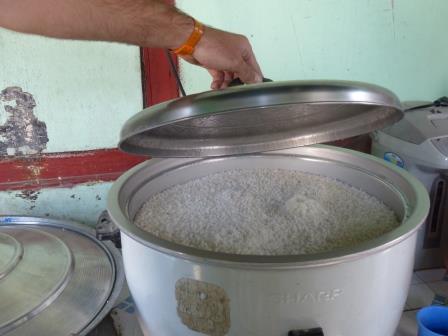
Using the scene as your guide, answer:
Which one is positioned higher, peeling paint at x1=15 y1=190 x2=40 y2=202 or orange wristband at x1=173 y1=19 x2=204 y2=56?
orange wristband at x1=173 y1=19 x2=204 y2=56

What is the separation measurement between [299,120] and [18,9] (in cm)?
52

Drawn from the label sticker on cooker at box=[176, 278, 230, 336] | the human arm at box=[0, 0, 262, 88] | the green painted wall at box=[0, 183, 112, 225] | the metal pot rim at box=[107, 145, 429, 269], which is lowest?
the green painted wall at box=[0, 183, 112, 225]

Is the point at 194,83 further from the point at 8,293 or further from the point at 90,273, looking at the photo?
the point at 8,293

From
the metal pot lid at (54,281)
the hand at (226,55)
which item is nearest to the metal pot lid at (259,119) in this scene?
the hand at (226,55)

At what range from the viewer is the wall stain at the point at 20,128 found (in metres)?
1.26

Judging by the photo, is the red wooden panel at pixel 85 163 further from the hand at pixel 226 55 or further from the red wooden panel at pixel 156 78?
the hand at pixel 226 55

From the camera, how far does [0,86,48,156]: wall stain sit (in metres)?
1.26

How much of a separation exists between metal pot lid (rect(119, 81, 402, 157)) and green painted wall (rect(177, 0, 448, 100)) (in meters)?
0.57

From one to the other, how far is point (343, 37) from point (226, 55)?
720 mm

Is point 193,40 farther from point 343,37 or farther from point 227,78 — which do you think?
point 343,37

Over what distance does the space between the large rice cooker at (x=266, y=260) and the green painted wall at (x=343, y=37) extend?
23.4 inches

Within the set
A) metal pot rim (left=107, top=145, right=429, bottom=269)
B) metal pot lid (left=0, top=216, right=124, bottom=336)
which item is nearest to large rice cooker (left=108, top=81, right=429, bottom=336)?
metal pot rim (left=107, top=145, right=429, bottom=269)

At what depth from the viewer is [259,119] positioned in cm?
78

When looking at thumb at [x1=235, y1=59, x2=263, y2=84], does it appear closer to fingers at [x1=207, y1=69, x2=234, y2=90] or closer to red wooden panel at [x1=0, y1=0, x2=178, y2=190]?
fingers at [x1=207, y1=69, x2=234, y2=90]
